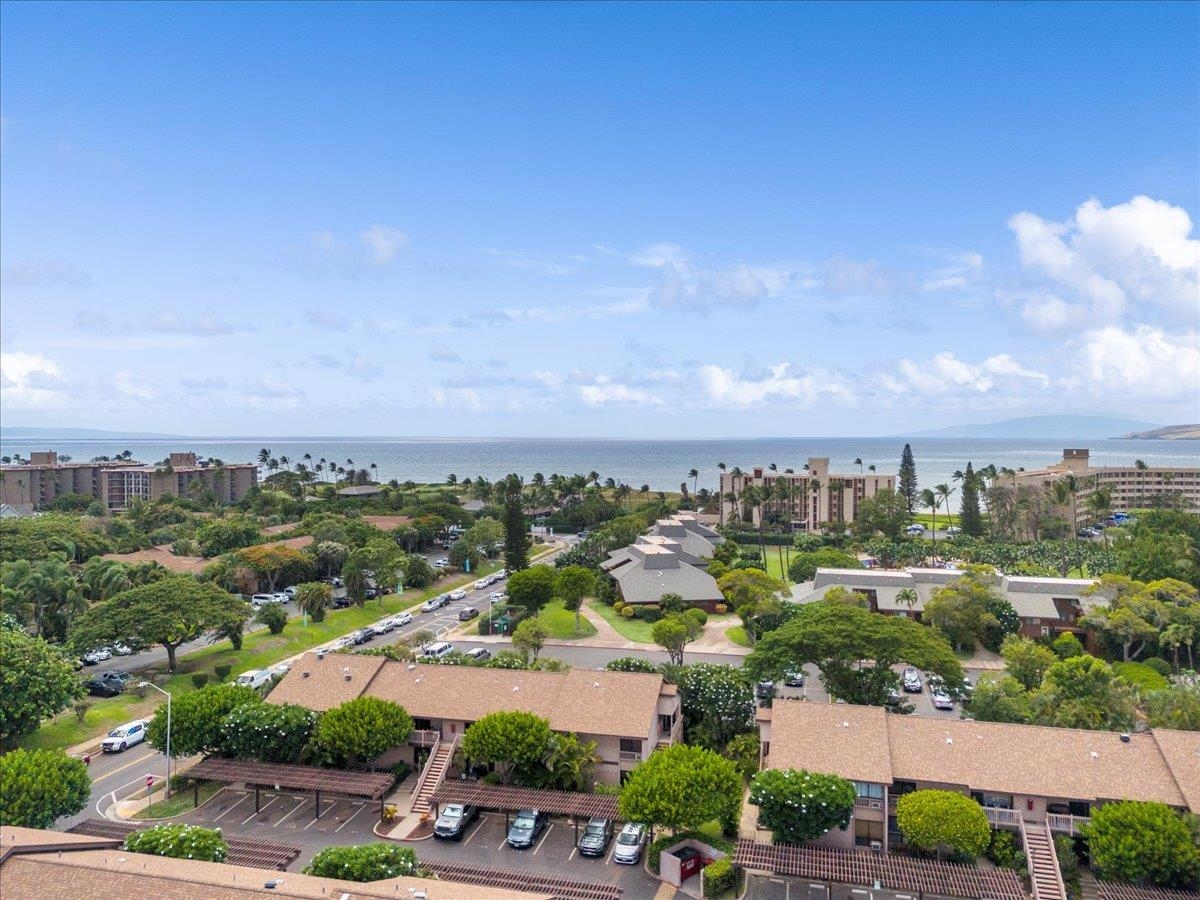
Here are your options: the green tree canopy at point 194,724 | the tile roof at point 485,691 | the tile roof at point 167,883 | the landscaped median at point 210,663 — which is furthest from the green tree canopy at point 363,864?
the landscaped median at point 210,663

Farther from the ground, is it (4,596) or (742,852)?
(4,596)

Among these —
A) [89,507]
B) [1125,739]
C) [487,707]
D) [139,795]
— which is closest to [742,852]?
[487,707]

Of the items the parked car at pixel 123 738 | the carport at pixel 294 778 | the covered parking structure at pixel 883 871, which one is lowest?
the parked car at pixel 123 738

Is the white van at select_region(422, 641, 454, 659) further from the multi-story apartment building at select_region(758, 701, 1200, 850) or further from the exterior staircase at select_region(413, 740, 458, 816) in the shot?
the multi-story apartment building at select_region(758, 701, 1200, 850)

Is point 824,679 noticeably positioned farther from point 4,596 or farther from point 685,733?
point 4,596

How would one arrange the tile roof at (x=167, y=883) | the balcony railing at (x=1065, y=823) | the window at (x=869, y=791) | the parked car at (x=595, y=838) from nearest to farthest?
the tile roof at (x=167, y=883) < the balcony railing at (x=1065, y=823) < the parked car at (x=595, y=838) < the window at (x=869, y=791)

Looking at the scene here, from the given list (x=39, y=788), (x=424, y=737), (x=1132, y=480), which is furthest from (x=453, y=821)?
(x=1132, y=480)

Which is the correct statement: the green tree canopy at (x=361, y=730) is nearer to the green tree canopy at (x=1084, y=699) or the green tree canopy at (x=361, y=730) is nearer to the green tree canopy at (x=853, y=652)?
the green tree canopy at (x=853, y=652)

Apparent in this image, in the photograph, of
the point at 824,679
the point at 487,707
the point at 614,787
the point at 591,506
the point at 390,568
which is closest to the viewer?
Result: the point at 614,787
